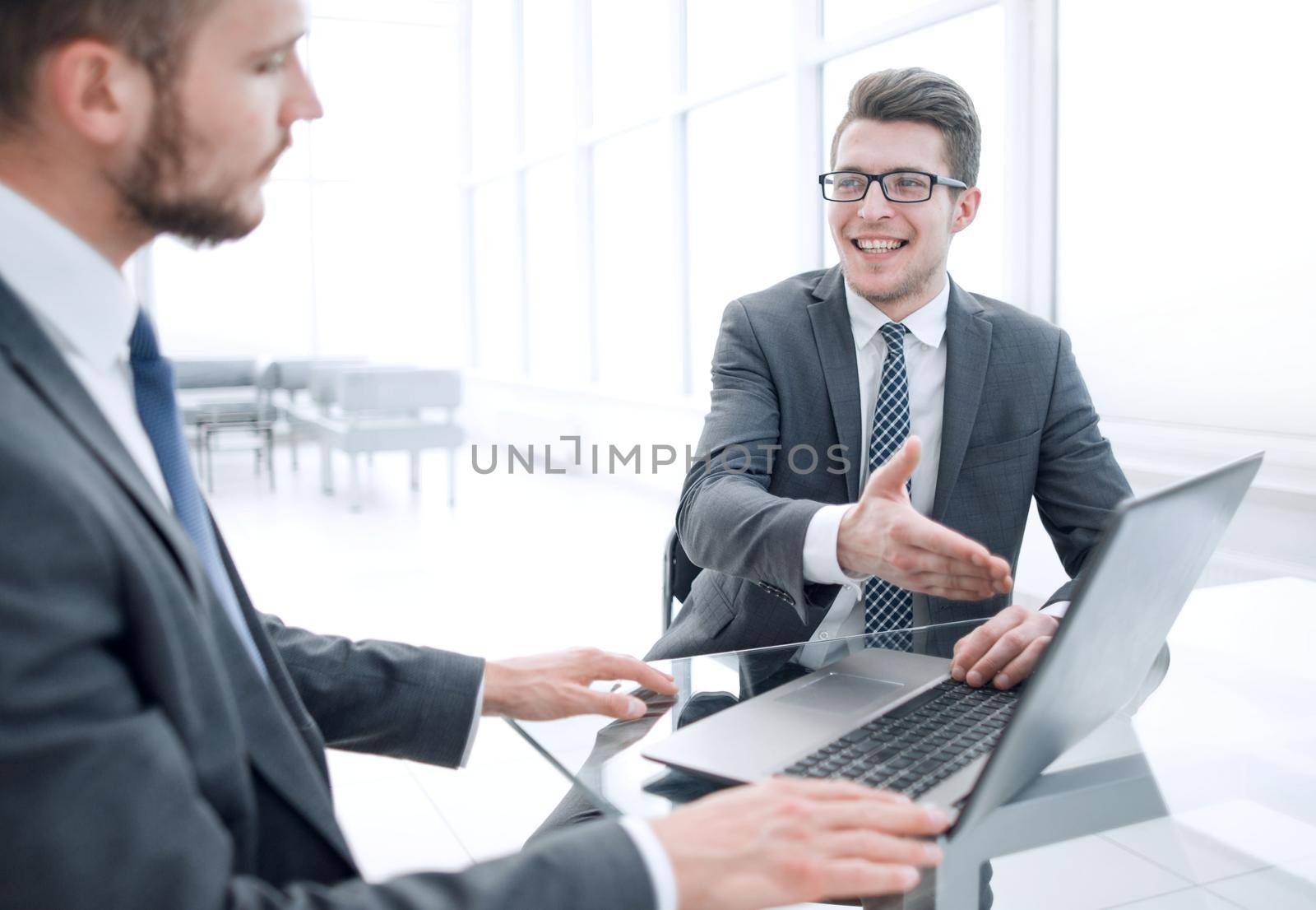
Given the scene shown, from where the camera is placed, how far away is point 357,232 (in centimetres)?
1080

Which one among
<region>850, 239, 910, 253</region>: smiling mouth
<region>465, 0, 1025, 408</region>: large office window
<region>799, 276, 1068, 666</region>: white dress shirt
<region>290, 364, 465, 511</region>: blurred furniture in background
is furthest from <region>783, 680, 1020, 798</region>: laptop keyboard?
<region>290, 364, 465, 511</region>: blurred furniture in background

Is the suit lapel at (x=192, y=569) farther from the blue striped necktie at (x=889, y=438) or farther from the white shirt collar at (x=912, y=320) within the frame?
the white shirt collar at (x=912, y=320)

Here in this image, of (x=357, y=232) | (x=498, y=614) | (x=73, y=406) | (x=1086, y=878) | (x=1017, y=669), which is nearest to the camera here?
(x=73, y=406)

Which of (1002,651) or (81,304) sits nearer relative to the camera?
(81,304)

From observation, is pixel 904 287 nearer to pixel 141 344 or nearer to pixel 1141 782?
pixel 1141 782

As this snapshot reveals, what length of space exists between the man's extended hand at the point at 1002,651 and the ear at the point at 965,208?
2.92 feet

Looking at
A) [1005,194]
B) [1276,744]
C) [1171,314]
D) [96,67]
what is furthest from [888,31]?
[96,67]

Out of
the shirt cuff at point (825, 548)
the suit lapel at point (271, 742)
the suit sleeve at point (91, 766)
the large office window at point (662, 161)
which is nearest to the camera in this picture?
the suit sleeve at point (91, 766)

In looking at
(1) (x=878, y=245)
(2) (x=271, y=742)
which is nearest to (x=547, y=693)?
(2) (x=271, y=742)

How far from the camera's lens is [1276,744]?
1.17m

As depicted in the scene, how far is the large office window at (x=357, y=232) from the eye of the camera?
10367 millimetres

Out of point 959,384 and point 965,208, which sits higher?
point 965,208

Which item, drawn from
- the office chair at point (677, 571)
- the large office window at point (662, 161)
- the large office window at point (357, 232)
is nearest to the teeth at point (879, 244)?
the office chair at point (677, 571)

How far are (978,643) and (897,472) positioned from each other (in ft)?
0.76
